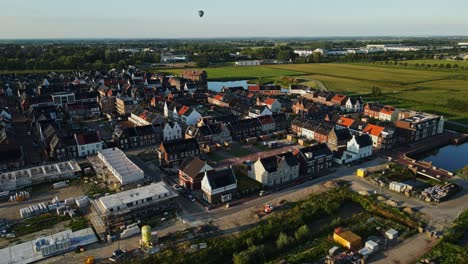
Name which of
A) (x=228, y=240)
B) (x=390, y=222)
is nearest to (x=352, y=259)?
(x=390, y=222)

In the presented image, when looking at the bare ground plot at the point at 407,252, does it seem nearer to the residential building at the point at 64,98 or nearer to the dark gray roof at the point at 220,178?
the dark gray roof at the point at 220,178

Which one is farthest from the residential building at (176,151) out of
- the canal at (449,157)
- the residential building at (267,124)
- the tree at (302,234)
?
the canal at (449,157)

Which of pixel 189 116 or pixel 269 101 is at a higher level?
pixel 269 101

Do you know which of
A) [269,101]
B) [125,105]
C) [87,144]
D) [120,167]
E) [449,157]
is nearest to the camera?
[120,167]

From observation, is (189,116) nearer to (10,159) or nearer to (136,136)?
(136,136)

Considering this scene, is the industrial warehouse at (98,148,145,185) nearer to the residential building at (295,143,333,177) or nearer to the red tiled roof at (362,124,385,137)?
the residential building at (295,143,333,177)

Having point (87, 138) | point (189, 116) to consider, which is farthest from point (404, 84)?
point (87, 138)
